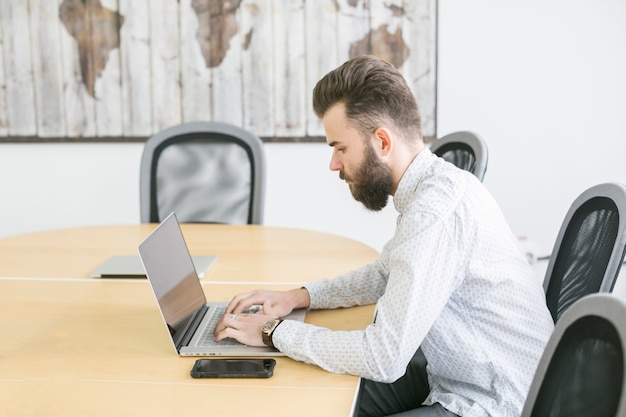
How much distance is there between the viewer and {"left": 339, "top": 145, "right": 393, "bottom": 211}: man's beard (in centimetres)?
159

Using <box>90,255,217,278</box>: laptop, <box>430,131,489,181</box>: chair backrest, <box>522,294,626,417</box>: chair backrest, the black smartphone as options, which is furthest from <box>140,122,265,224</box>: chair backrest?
<box>522,294,626,417</box>: chair backrest

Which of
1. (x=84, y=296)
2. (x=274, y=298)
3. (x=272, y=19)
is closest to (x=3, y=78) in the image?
(x=272, y=19)

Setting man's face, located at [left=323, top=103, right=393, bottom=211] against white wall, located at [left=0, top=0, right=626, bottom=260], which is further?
white wall, located at [left=0, top=0, right=626, bottom=260]

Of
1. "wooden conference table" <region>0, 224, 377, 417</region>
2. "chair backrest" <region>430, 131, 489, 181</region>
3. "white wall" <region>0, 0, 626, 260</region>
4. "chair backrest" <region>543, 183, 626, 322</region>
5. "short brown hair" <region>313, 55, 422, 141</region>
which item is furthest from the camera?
Result: "white wall" <region>0, 0, 626, 260</region>

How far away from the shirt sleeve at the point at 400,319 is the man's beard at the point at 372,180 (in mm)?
226

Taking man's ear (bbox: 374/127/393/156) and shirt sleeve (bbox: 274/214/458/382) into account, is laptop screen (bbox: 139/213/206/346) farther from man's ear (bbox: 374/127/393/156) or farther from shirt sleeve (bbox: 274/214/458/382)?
man's ear (bbox: 374/127/393/156)

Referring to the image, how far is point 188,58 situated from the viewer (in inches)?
140

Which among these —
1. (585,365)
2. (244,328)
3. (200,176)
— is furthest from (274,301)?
(200,176)

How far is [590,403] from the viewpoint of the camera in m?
0.81

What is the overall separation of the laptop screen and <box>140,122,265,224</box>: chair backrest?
107 cm

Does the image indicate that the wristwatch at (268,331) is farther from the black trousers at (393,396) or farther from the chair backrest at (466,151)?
the chair backrest at (466,151)

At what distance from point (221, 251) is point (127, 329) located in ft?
2.38

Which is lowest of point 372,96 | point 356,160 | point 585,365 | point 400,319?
point 400,319

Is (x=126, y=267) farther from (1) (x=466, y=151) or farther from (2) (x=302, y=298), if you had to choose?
(1) (x=466, y=151)
